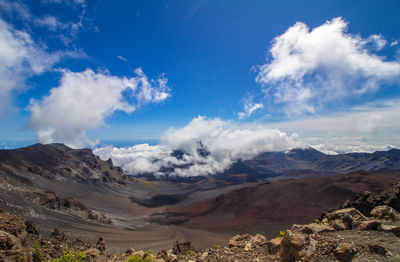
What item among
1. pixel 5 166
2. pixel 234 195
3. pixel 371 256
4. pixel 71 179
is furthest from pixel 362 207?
pixel 71 179

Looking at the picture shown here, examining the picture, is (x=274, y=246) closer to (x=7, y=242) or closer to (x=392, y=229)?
(x=392, y=229)

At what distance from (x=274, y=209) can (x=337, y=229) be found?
8665 centimetres

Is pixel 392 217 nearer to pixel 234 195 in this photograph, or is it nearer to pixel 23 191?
pixel 23 191

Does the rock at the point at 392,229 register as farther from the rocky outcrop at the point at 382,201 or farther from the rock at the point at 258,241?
the rocky outcrop at the point at 382,201

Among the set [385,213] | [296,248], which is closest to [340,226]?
[385,213]

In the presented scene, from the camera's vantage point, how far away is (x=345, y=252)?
6.36 m

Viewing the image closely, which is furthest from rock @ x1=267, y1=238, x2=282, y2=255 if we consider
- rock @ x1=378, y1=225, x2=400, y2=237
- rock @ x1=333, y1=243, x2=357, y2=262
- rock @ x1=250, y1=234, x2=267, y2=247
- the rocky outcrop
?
→ the rocky outcrop

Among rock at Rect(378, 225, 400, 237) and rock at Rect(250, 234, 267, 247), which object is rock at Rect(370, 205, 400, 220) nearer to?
rock at Rect(378, 225, 400, 237)

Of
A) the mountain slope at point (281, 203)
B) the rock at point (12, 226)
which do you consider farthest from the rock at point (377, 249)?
the mountain slope at point (281, 203)

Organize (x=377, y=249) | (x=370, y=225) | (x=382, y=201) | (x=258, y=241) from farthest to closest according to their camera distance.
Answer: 1. (x=382, y=201)
2. (x=258, y=241)
3. (x=370, y=225)
4. (x=377, y=249)

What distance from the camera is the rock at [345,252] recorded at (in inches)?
247

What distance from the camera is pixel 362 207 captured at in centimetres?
2133

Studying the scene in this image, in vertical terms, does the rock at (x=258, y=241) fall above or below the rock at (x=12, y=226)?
below

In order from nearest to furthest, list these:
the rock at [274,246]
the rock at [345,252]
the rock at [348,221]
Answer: the rock at [345,252], the rock at [274,246], the rock at [348,221]
